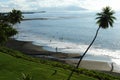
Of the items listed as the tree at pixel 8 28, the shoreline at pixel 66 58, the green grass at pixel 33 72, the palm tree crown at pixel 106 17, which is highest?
the palm tree crown at pixel 106 17

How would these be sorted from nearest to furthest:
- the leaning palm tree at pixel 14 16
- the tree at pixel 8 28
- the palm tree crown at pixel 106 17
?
1. the palm tree crown at pixel 106 17
2. the tree at pixel 8 28
3. the leaning palm tree at pixel 14 16

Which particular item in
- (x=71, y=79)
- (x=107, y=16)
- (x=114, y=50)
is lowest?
(x=114, y=50)

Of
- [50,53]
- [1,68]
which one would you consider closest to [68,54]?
[50,53]

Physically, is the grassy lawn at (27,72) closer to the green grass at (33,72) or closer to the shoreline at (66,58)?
the green grass at (33,72)

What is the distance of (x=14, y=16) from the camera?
115 m

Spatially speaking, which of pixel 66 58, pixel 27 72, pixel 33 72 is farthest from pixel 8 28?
pixel 27 72

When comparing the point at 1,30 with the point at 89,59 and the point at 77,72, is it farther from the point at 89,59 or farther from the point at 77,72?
the point at 89,59

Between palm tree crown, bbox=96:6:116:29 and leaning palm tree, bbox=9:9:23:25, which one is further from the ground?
palm tree crown, bbox=96:6:116:29

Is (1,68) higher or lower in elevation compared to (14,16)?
lower

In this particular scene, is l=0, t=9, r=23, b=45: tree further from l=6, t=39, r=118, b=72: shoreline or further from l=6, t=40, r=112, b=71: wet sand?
l=6, t=39, r=118, b=72: shoreline

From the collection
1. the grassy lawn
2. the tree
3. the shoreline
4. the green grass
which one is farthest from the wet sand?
the grassy lawn

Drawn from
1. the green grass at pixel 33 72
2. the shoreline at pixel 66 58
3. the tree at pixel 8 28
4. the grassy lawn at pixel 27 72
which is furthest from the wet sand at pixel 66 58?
the grassy lawn at pixel 27 72

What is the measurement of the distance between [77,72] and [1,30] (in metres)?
29.0

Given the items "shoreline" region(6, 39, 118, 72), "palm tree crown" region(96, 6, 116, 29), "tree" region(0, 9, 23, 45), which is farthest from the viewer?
"shoreline" region(6, 39, 118, 72)
